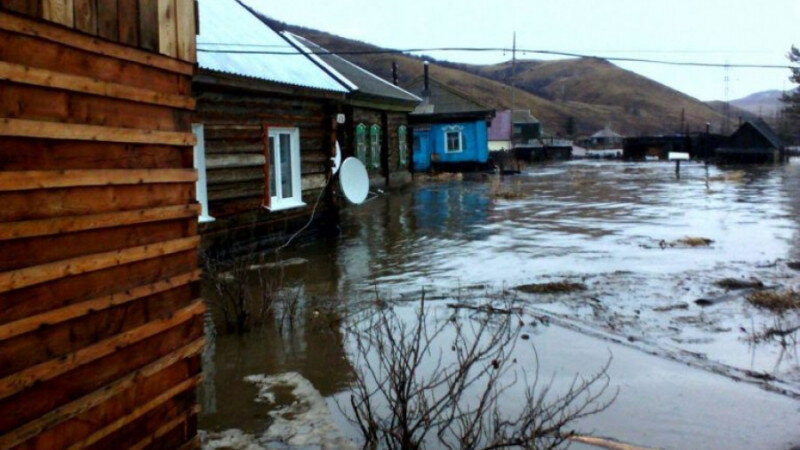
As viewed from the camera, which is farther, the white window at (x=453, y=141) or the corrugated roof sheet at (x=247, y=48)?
the white window at (x=453, y=141)

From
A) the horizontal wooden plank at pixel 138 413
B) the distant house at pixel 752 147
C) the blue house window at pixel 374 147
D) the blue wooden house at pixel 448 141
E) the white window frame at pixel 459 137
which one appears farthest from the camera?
the distant house at pixel 752 147

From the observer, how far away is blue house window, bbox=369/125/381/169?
85.9 ft

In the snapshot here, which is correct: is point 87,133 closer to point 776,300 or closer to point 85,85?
point 85,85

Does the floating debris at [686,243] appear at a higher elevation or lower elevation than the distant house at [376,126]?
lower

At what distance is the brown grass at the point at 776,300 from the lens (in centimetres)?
844

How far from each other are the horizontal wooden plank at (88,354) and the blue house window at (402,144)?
81.7ft

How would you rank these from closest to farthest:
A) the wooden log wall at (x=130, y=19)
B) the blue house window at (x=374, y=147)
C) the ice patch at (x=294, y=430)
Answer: the wooden log wall at (x=130, y=19) < the ice patch at (x=294, y=430) < the blue house window at (x=374, y=147)

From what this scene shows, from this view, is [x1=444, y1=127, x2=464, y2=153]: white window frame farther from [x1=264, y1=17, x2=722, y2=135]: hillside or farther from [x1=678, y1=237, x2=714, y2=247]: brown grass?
[x1=264, y1=17, x2=722, y2=135]: hillside

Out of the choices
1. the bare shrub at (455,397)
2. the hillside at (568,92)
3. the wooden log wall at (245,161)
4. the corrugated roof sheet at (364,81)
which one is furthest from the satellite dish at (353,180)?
the hillside at (568,92)

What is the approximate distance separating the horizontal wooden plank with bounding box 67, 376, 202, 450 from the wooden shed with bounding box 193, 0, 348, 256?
7.03 m

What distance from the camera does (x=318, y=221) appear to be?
48.9ft

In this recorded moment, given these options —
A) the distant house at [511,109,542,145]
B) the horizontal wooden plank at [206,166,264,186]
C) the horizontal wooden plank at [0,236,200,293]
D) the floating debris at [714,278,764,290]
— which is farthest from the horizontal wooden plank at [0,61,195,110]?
the distant house at [511,109,542,145]

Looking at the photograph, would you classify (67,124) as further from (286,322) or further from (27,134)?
(286,322)

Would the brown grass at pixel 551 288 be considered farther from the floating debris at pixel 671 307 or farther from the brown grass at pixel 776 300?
the brown grass at pixel 776 300
